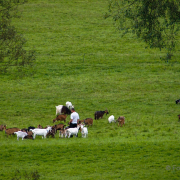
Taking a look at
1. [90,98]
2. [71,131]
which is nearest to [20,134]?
[71,131]

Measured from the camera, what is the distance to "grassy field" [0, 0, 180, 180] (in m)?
15.9

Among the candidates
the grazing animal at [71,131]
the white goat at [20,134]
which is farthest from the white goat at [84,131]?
the white goat at [20,134]

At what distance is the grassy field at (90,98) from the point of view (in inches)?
627

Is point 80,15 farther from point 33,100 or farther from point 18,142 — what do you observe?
point 18,142

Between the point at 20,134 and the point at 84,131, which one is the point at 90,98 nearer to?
the point at 84,131

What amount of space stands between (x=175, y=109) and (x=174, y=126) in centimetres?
626

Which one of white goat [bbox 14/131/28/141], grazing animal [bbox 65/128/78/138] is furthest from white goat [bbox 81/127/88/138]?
white goat [bbox 14/131/28/141]

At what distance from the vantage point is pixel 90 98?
33844 mm

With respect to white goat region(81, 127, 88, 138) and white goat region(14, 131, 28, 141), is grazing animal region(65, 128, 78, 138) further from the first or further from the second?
white goat region(14, 131, 28, 141)

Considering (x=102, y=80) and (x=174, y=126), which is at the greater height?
(x=102, y=80)

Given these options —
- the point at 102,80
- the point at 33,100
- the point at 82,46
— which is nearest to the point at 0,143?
the point at 33,100

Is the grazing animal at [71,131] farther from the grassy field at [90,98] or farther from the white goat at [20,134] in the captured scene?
the white goat at [20,134]

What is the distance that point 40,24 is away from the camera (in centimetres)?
6325

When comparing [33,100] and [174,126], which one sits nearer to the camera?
[174,126]
